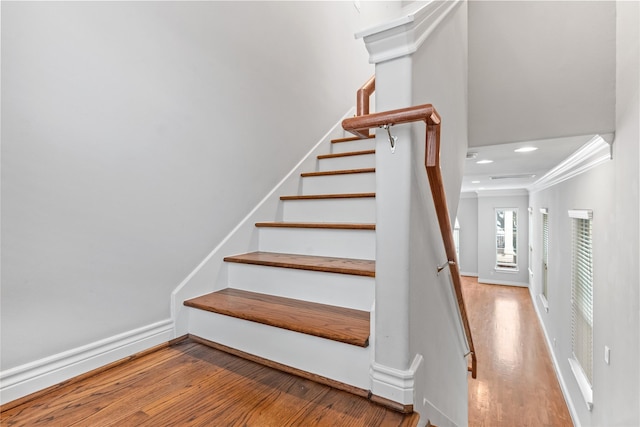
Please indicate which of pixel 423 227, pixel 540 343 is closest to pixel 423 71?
pixel 423 227

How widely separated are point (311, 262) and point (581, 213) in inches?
113

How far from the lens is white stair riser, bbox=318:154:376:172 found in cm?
222

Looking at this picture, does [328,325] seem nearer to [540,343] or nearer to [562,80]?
[562,80]

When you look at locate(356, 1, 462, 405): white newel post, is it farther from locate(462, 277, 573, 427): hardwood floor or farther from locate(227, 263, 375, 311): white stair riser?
locate(462, 277, 573, 427): hardwood floor

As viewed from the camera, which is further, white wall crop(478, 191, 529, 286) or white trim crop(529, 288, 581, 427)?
white wall crop(478, 191, 529, 286)

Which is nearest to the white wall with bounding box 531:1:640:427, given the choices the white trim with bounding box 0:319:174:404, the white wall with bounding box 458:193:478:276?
the white trim with bounding box 0:319:174:404

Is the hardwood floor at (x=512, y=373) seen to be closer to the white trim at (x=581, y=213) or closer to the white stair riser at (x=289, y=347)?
the white trim at (x=581, y=213)

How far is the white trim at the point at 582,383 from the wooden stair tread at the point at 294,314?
9.50 feet

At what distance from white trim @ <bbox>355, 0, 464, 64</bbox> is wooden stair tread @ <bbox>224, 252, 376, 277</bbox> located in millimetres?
812

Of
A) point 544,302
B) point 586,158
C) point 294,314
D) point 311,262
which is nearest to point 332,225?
point 311,262

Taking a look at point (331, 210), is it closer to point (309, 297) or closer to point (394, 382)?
point (309, 297)

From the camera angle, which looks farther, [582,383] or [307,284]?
[582,383]

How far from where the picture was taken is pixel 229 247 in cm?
178

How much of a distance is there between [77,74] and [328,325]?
1322 millimetres
